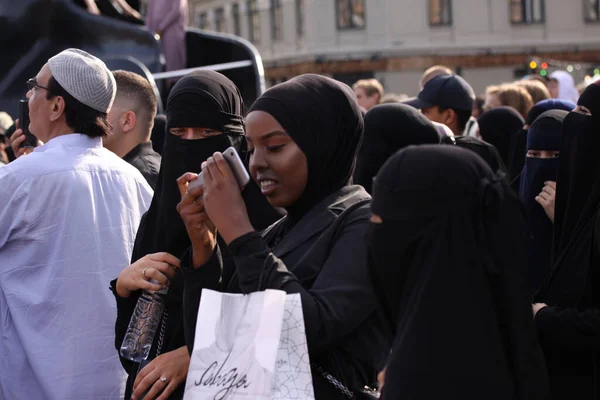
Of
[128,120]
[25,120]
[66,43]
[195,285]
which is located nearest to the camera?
[195,285]

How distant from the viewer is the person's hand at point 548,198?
4.71 meters

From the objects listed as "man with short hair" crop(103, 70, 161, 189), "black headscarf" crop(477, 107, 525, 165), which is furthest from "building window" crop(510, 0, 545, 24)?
"man with short hair" crop(103, 70, 161, 189)

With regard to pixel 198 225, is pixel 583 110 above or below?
above

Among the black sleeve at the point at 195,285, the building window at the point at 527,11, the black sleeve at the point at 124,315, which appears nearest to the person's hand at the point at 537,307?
the black sleeve at the point at 195,285

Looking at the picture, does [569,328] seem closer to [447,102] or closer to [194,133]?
[194,133]

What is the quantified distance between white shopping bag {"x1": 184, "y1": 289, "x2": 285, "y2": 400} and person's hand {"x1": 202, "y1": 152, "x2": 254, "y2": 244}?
196 mm

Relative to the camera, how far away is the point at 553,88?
47.0 ft

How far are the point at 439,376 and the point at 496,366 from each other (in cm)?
15

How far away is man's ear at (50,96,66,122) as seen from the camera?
467 centimetres

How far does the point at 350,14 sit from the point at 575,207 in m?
35.9

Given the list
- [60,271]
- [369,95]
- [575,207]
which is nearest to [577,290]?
[575,207]

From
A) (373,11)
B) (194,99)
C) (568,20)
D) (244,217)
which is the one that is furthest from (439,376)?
(568,20)

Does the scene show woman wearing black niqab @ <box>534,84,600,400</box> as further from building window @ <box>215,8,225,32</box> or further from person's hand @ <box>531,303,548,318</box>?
building window @ <box>215,8,225,32</box>

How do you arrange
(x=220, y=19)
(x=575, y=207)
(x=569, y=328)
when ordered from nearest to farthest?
(x=569, y=328)
(x=575, y=207)
(x=220, y=19)
